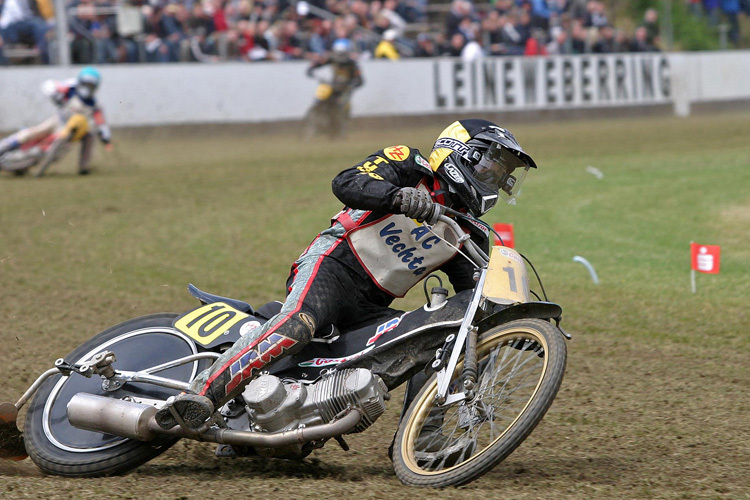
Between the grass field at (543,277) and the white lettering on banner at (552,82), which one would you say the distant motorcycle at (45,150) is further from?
the white lettering on banner at (552,82)

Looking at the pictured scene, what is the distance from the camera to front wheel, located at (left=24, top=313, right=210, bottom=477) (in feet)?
15.5

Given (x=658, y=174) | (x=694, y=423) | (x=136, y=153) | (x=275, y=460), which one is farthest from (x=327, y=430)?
(x=136, y=153)

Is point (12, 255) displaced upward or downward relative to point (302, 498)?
downward

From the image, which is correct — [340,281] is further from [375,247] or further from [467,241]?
[467,241]

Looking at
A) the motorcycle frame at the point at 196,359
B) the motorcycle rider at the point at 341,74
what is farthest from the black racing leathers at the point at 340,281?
the motorcycle rider at the point at 341,74

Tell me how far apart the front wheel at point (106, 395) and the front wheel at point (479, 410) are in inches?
45.7

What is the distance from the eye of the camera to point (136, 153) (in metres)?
20.5

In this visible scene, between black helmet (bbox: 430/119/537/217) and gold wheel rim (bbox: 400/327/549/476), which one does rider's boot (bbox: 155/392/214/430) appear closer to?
gold wheel rim (bbox: 400/327/549/476)

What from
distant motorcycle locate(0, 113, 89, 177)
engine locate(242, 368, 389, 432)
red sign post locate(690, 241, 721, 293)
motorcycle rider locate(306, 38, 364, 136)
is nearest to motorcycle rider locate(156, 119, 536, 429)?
engine locate(242, 368, 389, 432)

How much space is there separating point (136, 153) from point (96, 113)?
3.00 metres

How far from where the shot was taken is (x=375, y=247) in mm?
4797

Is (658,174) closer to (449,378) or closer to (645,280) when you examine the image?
(645,280)

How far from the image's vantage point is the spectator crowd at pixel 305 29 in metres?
21.7

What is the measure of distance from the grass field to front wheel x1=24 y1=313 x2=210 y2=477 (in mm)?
134
